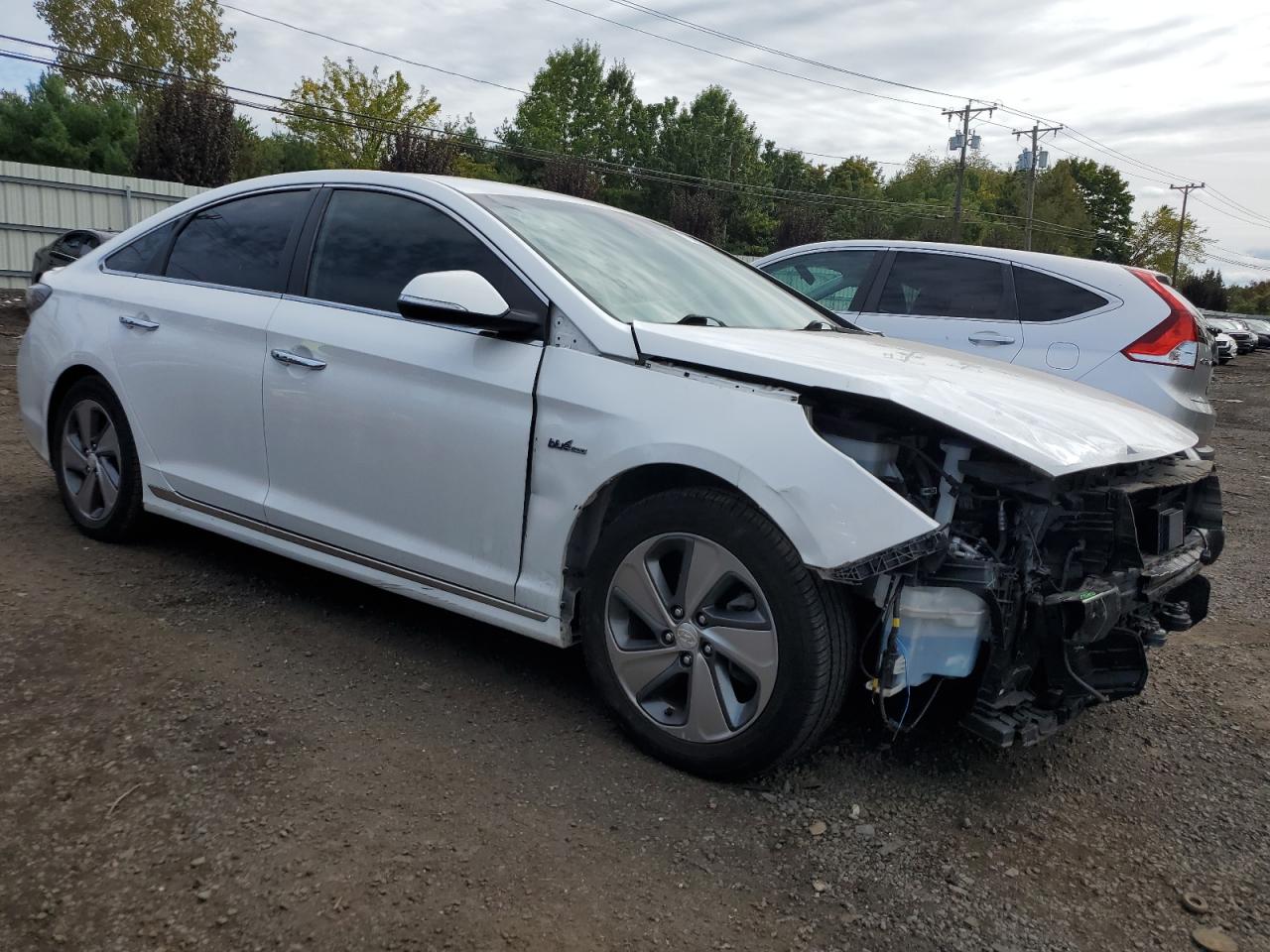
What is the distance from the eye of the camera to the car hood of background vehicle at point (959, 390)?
95.7 inches

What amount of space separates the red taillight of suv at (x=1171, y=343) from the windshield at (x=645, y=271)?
282cm

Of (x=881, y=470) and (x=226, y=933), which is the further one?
(x=881, y=470)

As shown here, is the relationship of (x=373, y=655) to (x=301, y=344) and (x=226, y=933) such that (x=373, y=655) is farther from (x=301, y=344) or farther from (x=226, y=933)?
(x=226, y=933)

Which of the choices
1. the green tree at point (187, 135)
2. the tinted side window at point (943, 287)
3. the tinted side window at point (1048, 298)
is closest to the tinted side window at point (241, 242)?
the tinted side window at point (943, 287)

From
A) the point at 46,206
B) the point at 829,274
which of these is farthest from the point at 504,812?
the point at 46,206

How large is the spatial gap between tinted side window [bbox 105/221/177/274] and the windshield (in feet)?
5.43

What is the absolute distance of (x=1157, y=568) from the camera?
281 centimetres

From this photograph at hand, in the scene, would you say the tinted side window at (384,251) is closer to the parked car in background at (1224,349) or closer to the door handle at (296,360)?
the door handle at (296,360)

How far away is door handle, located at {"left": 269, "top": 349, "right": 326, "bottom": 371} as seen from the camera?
341 cm

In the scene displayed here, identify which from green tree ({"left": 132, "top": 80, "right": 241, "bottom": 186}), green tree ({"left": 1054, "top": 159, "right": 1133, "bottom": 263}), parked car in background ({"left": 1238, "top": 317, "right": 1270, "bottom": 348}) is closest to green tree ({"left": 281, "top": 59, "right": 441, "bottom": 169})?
green tree ({"left": 132, "top": 80, "right": 241, "bottom": 186})

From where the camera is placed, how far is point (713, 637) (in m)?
2.64

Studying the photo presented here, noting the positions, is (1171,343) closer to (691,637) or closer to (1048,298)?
(1048,298)

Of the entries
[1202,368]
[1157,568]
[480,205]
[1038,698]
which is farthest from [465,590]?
[1202,368]

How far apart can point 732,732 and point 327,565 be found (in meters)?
1.61
